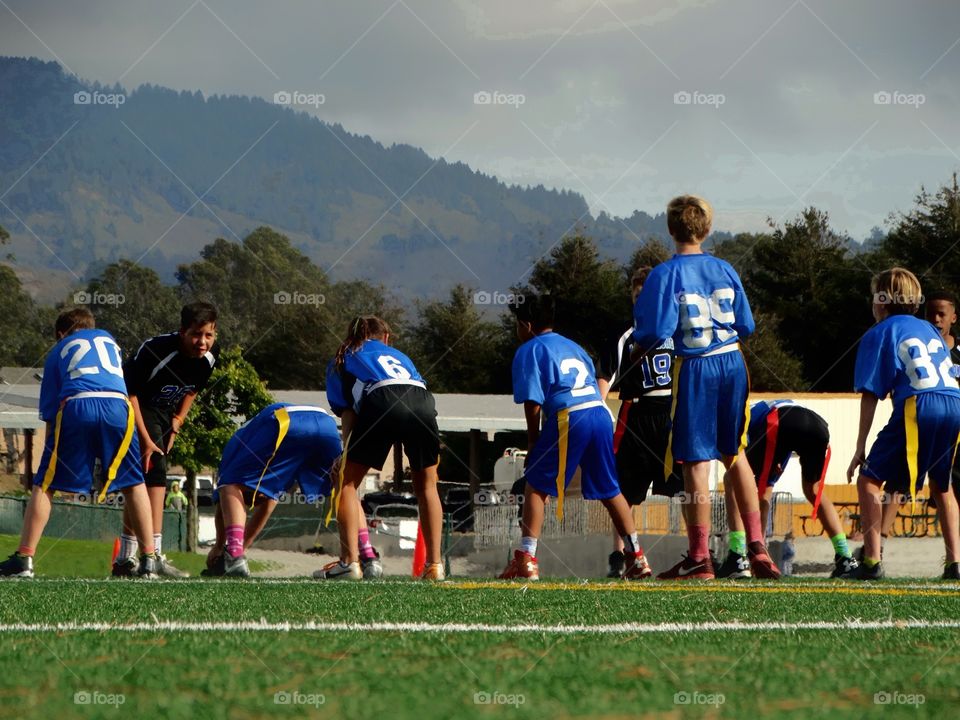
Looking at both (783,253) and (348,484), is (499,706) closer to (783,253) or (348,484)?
(348,484)

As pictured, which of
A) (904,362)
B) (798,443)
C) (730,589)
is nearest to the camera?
(730,589)

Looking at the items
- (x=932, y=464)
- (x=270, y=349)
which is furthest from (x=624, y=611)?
(x=270, y=349)

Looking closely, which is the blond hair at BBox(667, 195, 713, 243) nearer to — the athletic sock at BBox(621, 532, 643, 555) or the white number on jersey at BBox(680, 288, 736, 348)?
the white number on jersey at BBox(680, 288, 736, 348)

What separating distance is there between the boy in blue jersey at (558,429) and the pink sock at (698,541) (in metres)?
0.75

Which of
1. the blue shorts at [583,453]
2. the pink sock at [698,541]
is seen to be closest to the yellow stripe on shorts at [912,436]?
the pink sock at [698,541]

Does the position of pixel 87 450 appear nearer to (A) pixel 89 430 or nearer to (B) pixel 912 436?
(A) pixel 89 430

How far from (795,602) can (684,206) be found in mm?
3336

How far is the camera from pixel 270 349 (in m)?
81.2

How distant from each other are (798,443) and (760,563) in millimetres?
3427

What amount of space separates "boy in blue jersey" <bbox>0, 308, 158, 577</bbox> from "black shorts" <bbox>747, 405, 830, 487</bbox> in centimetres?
541

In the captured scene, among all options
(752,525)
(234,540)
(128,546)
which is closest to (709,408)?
(752,525)

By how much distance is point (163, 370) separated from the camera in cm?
999

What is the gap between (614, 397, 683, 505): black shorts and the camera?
1038 centimetres

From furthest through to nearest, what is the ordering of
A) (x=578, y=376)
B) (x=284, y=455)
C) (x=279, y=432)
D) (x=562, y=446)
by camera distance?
1. (x=284, y=455)
2. (x=279, y=432)
3. (x=578, y=376)
4. (x=562, y=446)
